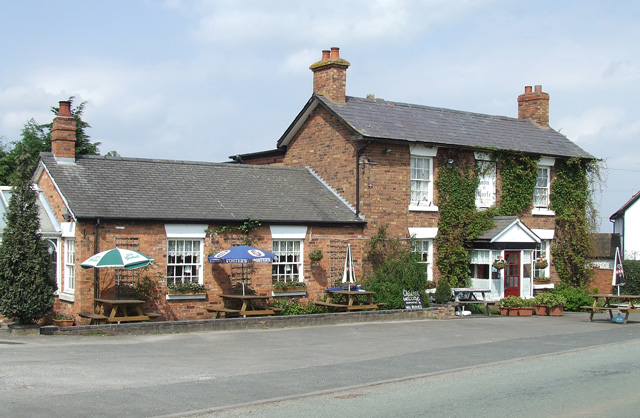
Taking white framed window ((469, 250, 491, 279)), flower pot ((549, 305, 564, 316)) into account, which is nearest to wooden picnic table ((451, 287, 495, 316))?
white framed window ((469, 250, 491, 279))

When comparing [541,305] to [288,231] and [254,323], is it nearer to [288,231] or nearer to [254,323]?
[288,231]

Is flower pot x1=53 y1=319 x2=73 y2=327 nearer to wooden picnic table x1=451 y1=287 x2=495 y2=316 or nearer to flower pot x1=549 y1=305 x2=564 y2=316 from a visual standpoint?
wooden picnic table x1=451 y1=287 x2=495 y2=316

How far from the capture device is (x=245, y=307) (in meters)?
19.5

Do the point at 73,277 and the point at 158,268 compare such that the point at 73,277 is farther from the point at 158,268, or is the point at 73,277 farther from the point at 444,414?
the point at 444,414

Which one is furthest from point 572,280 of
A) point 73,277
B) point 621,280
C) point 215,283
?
point 73,277

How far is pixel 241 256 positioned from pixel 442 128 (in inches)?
408

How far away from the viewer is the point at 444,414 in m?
9.11

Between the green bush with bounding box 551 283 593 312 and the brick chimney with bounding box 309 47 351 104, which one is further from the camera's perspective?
the green bush with bounding box 551 283 593 312

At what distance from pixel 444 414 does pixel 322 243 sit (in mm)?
13432

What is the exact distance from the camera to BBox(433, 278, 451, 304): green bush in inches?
910

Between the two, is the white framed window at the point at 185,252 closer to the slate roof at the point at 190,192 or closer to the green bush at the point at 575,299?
the slate roof at the point at 190,192

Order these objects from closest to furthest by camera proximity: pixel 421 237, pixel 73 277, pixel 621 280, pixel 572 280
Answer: pixel 73 277 < pixel 421 237 < pixel 621 280 < pixel 572 280

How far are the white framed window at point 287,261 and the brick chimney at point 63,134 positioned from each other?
637 cm

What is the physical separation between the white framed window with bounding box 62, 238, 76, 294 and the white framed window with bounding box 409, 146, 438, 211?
10786 mm
